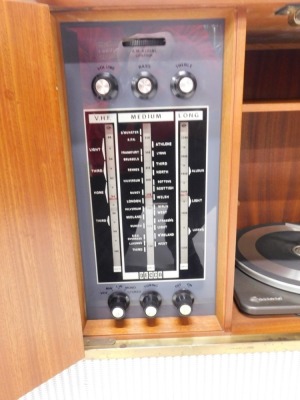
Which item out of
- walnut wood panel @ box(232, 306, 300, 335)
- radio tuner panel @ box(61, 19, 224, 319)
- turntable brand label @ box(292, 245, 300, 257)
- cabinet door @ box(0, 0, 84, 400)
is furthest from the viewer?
turntable brand label @ box(292, 245, 300, 257)

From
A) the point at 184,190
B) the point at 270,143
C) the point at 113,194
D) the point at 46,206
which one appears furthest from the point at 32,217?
the point at 270,143

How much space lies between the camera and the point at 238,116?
2.14ft

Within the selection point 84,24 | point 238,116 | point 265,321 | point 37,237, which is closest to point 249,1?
point 238,116

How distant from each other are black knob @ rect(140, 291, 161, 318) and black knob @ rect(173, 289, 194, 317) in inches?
1.5

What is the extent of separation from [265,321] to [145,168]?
41 cm

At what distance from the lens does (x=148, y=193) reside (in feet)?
2.48

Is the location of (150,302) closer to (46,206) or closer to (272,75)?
(46,206)

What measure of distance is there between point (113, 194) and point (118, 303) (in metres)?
0.23

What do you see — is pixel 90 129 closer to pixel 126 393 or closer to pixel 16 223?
pixel 16 223

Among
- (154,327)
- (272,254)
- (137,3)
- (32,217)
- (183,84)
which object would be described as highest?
(137,3)

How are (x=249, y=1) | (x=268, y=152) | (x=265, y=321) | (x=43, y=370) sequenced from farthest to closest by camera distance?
(x=268, y=152) → (x=265, y=321) → (x=43, y=370) → (x=249, y=1)

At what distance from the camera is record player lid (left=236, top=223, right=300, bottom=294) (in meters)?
0.85

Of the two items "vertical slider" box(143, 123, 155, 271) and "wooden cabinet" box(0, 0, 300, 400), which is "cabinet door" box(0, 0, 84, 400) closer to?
"wooden cabinet" box(0, 0, 300, 400)

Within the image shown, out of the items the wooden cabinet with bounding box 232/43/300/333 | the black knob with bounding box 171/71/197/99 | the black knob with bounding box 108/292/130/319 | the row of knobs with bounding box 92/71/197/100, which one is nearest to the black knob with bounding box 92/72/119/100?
the row of knobs with bounding box 92/71/197/100
